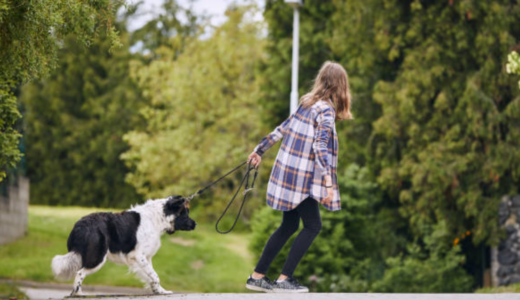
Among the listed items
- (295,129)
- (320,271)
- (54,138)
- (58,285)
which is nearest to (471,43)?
(320,271)

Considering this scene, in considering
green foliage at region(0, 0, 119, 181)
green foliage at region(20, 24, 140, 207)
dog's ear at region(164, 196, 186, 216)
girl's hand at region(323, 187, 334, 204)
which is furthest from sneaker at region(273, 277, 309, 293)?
green foliage at region(20, 24, 140, 207)

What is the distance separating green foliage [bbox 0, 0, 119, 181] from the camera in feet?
25.1

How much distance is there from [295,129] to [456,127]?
38.8 ft

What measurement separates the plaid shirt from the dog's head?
1.37 metres

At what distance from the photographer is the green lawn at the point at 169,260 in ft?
64.8

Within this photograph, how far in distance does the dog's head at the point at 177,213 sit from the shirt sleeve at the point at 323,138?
1.87 metres

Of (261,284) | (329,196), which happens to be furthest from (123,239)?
(329,196)

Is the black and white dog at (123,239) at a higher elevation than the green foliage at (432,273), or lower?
higher

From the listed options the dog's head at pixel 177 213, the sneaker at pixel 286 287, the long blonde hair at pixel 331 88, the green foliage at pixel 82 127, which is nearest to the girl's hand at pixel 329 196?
the long blonde hair at pixel 331 88

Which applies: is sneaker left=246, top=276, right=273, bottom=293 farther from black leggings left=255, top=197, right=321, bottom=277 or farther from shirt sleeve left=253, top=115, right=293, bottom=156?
shirt sleeve left=253, top=115, right=293, bottom=156

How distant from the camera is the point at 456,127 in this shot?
1836cm

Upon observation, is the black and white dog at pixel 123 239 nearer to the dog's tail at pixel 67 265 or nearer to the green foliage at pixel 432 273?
the dog's tail at pixel 67 265

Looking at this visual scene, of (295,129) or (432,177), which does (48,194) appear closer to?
(432,177)

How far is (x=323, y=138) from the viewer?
7086 millimetres
